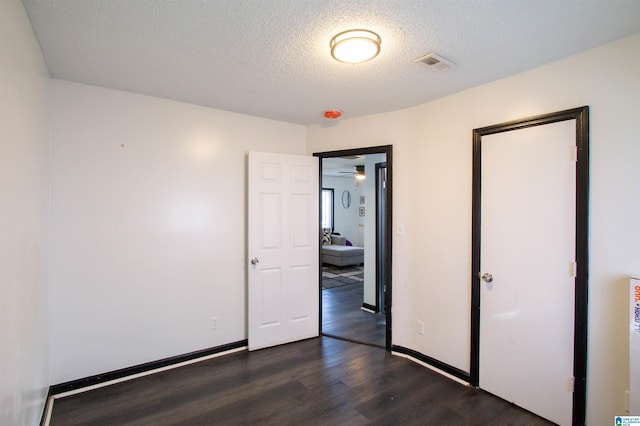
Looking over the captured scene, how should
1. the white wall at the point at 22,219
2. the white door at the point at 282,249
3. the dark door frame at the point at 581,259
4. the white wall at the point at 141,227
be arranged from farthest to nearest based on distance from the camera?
the white door at the point at 282,249 < the white wall at the point at 141,227 < the dark door frame at the point at 581,259 < the white wall at the point at 22,219

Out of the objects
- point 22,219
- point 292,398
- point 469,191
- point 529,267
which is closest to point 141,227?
point 22,219

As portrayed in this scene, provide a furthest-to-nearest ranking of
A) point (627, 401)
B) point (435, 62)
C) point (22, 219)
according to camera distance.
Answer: point (435, 62) < point (627, 401) < point (22, 219)

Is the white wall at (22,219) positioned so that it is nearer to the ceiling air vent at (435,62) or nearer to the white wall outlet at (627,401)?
the ceiling air vent at (435,62)

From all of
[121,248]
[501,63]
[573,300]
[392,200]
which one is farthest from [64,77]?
[573,300]

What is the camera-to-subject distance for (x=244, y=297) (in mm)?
3229

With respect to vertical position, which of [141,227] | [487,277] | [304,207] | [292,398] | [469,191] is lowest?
[292,398]

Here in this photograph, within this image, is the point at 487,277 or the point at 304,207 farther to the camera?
the point at 304,207

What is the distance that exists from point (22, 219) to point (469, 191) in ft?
9.61

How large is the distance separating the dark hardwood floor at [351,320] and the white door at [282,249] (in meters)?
0.37

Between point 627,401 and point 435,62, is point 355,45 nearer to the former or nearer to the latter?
point 435,62

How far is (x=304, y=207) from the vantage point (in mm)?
3471

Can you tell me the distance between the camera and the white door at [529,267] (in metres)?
2.02

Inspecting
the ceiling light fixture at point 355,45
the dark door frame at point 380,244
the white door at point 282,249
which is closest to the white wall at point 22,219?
the ceiling light fixture at point 355,45

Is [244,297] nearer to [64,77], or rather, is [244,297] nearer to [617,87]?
[64,77]
